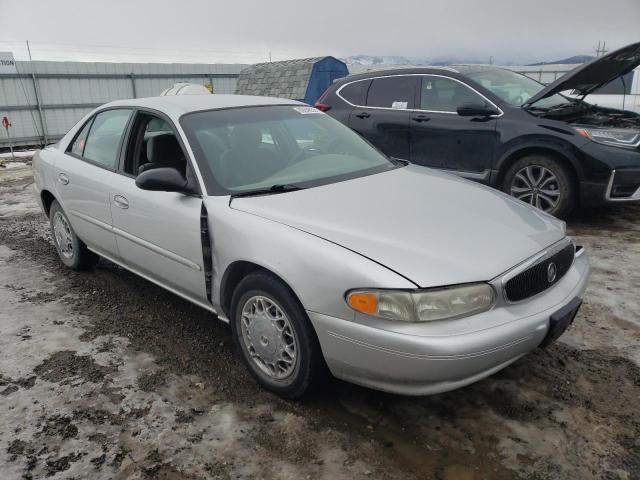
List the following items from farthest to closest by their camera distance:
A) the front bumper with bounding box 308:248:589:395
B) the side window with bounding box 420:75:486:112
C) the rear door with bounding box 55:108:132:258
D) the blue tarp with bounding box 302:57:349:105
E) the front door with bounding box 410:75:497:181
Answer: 1. the blue tarp with bounding box 302:57:349:105
2. the side window with bounding box 420:75:486:112
3. the front door with bounding box 410:75:497:181
4. the rear door with bounding box 55:108:132:258
5. the front bumper with bounding box 308:248:589:395

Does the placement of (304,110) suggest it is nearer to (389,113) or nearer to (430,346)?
(430,346)

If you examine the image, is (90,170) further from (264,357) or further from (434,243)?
(434,243)

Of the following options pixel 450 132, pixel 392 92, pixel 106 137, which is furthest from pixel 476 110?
pixel 106 137

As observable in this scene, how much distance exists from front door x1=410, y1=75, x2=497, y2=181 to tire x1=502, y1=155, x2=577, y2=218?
309 mm

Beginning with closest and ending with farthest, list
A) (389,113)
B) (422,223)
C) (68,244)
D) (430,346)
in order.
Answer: (430,346) < (422,223) < (68,244) < (389,113)

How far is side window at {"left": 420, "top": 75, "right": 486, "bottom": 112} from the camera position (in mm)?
5938

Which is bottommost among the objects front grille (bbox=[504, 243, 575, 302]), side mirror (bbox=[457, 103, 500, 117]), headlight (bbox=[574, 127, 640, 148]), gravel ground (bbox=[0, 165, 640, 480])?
gravel ground (bbox=[0, 165, 640, 480])

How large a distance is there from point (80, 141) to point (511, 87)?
4715mm

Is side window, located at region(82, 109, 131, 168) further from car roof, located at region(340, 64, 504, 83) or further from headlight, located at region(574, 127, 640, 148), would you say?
headlight, located at region(574, 127, 640, 148)

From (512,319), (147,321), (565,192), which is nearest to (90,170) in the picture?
(147,321)

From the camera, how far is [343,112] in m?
6.90

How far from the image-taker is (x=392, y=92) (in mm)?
6555

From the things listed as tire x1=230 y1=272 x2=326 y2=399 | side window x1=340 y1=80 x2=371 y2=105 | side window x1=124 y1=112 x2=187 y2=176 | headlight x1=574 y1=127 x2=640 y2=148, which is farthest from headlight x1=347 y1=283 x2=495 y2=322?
side window x1=340 y1=80 x2=371 y2=105

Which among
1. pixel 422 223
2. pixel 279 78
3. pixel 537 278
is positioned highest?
pixel 279 78
